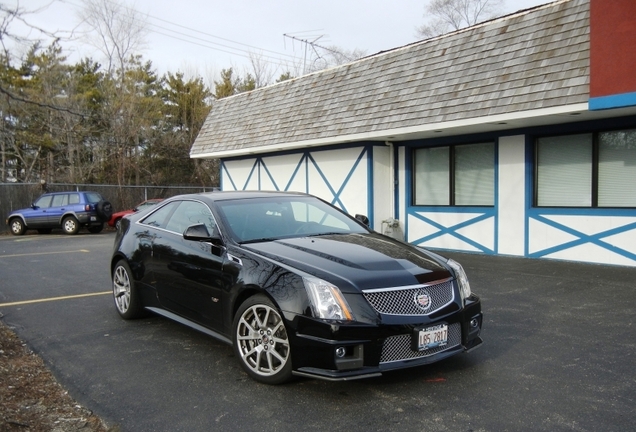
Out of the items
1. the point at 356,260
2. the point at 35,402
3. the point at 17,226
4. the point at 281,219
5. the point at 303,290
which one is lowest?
the point at 35,402

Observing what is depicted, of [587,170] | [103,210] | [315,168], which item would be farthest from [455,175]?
[103,210]

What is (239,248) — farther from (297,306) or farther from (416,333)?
(416,333)

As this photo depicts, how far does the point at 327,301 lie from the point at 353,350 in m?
0.41

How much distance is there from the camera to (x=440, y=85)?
1256 centimetres

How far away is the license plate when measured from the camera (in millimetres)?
4199

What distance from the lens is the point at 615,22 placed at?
9.17 m

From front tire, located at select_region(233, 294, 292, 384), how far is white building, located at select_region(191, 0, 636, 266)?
24.7 feet

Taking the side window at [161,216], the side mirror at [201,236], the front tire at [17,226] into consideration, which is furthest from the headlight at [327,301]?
the front tire at [17,226]

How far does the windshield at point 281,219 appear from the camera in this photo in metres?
5.36

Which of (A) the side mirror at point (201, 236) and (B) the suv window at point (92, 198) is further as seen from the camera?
(B) the suv window at point (92, 198)

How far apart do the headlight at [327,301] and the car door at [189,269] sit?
110 centimetres

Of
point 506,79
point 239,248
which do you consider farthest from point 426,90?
point 239,248

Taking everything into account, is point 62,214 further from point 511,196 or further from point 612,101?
point 612,101

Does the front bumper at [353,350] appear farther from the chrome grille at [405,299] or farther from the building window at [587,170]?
the building window at [587,170]
